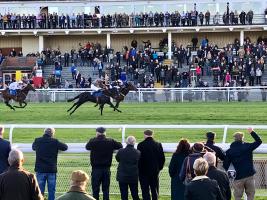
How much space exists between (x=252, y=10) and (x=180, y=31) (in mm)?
4662

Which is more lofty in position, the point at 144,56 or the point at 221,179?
the point at 144,56

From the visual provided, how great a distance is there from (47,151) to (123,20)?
36930mm

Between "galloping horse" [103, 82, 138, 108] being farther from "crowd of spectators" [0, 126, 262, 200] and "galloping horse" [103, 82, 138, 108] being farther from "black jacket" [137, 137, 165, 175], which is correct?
"black jacket" [137, 137, 165, 175]

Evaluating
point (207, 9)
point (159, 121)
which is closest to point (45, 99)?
point (159, 121)

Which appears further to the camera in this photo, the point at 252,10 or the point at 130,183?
the point at 252,10

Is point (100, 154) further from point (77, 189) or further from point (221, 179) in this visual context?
point (77, 189)

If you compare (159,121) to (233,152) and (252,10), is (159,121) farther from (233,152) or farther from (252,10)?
(252,10)

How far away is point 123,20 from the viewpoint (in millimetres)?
48188

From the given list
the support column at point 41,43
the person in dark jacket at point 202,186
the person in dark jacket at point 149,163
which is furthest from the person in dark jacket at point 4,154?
the support column at point 41,43

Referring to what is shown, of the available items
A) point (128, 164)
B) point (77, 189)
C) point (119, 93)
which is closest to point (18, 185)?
point (77, 189)

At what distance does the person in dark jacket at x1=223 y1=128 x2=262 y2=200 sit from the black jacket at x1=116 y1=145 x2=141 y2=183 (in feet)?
4.14

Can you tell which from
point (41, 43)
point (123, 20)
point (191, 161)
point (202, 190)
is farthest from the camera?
point (41, 43)

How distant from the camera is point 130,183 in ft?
37.6

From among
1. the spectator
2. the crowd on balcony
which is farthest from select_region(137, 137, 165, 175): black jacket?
the crowd on balcony
